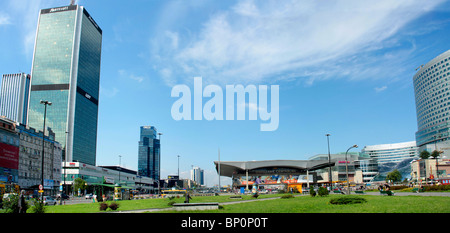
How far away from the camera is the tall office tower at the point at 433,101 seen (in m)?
143

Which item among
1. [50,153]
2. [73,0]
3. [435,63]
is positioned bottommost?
[50,153]

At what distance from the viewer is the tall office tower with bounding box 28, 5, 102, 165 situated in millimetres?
155000

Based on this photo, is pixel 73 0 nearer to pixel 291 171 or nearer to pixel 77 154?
pixel 77 154

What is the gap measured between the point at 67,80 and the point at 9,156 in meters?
92.8

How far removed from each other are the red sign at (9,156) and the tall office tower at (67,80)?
7497 cm

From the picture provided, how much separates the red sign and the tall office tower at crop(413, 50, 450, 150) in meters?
149

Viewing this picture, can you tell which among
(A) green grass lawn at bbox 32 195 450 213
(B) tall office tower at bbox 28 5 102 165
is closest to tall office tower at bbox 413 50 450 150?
(A) green grass lawn at bbox 32 195 450 213

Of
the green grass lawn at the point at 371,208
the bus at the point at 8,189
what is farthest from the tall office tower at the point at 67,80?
the green grass lawn at the point at 371,208

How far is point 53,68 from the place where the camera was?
161750 mm

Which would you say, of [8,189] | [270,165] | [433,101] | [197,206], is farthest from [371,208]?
[433,101]

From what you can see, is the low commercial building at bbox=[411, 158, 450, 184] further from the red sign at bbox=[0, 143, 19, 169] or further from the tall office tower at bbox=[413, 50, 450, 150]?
the red sign at bbox=[0, 143, 19, 169]

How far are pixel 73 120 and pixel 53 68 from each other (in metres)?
29.4

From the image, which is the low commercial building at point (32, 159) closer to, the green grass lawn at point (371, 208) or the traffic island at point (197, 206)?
the traffic island at point (197, 206)
